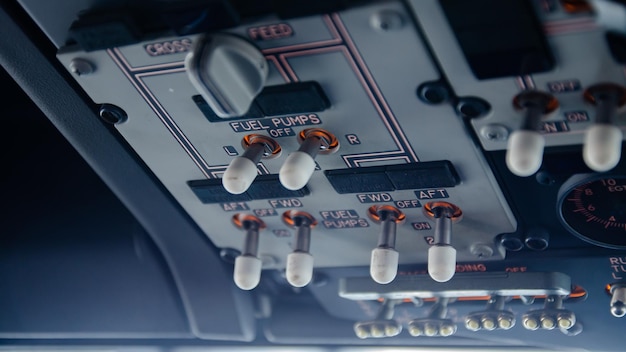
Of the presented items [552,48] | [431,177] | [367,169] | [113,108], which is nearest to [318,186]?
[367,169]

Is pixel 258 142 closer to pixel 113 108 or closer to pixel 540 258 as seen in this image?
pixel 113 108

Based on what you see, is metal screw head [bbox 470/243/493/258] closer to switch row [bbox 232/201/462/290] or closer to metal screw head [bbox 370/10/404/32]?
switch row [bbox 232/201/462/290]

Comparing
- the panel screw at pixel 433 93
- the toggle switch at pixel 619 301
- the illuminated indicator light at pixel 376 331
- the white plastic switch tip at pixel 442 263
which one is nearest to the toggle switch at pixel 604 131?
the panel screw at pixel 433 93

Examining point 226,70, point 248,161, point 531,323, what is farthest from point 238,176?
point 531,323

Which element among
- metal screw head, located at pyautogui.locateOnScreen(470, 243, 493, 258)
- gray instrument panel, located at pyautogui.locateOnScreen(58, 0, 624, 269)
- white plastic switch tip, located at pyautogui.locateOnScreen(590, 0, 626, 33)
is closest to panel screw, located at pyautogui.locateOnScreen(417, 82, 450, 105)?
gray instrument panel, located at pyautogui.locateOnScreen(58, 0, 624, 269)

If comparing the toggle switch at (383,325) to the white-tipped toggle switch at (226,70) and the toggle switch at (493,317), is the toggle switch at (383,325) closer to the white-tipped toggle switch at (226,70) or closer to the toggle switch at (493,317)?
the toggle switch at (493,317)

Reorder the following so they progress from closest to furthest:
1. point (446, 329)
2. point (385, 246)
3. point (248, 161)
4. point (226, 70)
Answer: point (226, 70), point (248, 161), point (385, 246), point (446, 329)

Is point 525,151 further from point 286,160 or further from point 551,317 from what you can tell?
point 551,317
